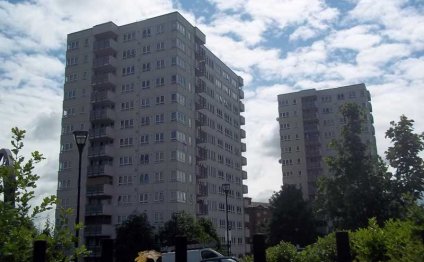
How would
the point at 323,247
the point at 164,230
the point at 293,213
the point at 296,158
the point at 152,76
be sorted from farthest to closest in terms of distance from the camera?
the point at 296,158, the point at 152,76, the point at 293,213, the point at 164,230, the point at 323,247

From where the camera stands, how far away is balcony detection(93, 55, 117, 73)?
71.9 metres

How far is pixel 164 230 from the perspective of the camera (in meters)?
55.5

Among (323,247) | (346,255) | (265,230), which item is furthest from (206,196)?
(346,255)

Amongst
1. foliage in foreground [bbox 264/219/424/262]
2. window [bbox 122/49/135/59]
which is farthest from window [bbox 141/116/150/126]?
foliage in foreground [bbox 264/219/424/262]

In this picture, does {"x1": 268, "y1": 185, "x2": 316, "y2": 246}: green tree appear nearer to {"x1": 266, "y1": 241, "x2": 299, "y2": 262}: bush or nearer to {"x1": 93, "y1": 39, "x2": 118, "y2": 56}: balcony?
{"x1": 93, "y1": 39, "x2": 118, "y2": 56}: balcony

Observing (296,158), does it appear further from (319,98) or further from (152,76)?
(152,76)

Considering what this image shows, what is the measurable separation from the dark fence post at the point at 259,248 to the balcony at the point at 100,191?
2490 inches

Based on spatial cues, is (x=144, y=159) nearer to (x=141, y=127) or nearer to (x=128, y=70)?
(x=141, y=127)

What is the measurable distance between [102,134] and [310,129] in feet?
170

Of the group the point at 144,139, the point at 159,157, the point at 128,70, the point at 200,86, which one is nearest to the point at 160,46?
the point at 128,70

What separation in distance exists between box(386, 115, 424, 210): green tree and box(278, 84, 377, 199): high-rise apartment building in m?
64.4

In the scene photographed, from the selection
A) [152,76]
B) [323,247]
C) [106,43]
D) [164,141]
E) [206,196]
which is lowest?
[323,247]

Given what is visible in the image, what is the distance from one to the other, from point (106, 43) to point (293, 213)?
37.2 meters

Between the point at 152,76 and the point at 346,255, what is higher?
the point at 152,76
